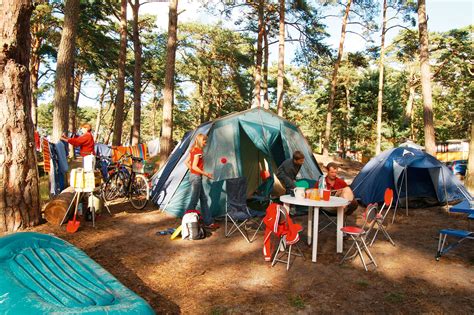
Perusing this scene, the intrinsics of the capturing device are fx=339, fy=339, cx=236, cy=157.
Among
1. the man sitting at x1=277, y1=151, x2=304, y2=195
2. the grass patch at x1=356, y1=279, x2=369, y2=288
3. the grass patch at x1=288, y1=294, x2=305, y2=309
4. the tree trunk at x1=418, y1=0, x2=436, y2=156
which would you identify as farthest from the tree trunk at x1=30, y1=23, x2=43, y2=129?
the grass patch at x1=356, y1=279, x2=369, y2=288

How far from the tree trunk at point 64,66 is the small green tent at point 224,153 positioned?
2.66 metres

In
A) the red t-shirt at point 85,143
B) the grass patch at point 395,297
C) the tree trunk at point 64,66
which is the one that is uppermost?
the tree trunk at point 64,66

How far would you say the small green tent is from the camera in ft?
22.7

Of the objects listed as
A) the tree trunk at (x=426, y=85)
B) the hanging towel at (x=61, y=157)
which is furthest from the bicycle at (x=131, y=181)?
the tree trunk at (x=426, y=85)

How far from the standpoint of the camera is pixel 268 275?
13.7 feet

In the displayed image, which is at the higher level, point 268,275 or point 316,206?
point 316,206

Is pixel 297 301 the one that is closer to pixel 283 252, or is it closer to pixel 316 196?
pixel 283 252

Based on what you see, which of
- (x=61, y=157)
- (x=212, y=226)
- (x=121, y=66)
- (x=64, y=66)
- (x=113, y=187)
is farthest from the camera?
(x=121, y=66)

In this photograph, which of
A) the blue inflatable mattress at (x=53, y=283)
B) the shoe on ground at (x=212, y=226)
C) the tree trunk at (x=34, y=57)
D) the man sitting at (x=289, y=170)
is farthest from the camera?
the tree trunk at (x=34, y=57)

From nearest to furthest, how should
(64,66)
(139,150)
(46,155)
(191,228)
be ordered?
(191,228) < (46,155) < (64,66) < (139,150)

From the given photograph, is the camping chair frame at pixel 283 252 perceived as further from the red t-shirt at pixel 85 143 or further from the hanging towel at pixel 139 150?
the hanging towel at pixel 139 150

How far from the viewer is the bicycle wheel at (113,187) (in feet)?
25.1

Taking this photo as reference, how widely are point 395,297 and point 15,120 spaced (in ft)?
19.1

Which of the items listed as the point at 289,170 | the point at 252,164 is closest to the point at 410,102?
the point at 252,164
